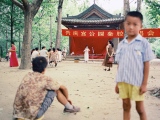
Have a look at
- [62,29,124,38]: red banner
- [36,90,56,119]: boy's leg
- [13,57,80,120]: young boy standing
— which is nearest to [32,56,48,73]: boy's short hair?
[13,57,80,120]: young boy standing

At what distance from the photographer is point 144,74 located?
2.88m

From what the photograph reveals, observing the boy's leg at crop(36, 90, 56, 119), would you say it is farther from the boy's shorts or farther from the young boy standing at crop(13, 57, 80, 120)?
the boy's shorts

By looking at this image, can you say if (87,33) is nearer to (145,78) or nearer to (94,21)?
(94,21)

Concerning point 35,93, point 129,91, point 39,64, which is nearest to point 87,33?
point 39,64

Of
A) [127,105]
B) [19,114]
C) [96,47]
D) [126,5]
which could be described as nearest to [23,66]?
[126,5]

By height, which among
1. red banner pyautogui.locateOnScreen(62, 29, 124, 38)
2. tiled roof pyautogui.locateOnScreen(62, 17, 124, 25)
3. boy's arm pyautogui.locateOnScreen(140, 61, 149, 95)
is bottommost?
boy's arm pyautogui.locateOnScreen(140, 61, 149, 95)

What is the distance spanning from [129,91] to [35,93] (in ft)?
4.38

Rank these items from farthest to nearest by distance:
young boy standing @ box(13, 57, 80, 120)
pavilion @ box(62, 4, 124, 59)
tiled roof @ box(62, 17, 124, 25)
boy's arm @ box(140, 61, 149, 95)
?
1. pavilion @ box(62, 4, 124, 59)
2. tiled roof @ box(62, 17, 124, 25)
3. young boy standing @ box(13, 57, 80, 120)
4. boy's arm @ box(140, 61, 149, 95)

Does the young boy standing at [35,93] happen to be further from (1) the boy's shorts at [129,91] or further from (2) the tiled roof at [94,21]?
(2) the tiled roof at [94,21]

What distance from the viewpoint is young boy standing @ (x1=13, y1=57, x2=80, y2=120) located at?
11.1 feet

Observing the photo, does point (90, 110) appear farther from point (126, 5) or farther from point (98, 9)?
point (98, 9)

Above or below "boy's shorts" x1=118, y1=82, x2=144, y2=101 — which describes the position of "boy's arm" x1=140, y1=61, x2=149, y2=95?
above

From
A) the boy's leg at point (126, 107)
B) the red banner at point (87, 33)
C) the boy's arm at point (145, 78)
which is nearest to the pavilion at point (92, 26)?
the red banner at point (87, 33)

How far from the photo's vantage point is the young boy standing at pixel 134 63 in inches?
113
